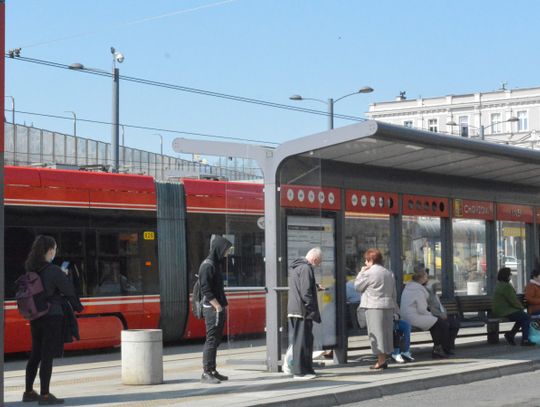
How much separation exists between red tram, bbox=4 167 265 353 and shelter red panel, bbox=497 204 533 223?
4523 millimetres

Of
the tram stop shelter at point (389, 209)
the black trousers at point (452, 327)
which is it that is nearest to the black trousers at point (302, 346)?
the tram stop shelter at point (389, 209)

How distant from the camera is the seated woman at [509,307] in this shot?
16.6 metres

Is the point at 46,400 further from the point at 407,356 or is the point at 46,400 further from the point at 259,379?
the point at 407,356

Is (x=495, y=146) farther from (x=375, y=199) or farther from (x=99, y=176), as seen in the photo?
(x=99, y=176)

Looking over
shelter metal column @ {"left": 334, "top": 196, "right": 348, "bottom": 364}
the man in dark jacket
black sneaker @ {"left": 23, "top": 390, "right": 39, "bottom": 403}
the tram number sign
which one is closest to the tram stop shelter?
shelter metal column @ {"left": 334, "top": 196, "right": 348, "bottom": 364}

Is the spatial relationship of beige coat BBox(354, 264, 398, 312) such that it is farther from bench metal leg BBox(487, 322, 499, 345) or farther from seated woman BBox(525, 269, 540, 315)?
seated woman BBox(525, 269, 540, 315)

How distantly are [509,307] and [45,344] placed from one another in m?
8.95

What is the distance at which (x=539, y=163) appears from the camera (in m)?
15.8

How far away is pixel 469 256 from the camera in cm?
1725

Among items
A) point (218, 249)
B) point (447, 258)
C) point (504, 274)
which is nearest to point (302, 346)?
point (218, 249)

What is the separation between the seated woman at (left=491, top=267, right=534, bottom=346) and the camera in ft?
54.6

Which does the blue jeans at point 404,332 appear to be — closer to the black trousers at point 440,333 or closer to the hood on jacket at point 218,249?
the black trousers at point 440,333

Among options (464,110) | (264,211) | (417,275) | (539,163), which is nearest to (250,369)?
(264,211)

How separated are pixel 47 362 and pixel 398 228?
6.89m
